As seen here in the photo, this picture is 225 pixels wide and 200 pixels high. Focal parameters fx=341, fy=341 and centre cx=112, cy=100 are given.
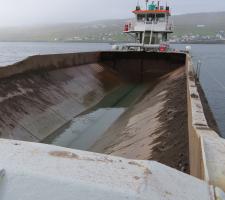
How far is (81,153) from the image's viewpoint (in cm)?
242

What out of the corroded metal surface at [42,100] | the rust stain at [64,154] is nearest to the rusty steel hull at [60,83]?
the corroded metal surface at [42,100]

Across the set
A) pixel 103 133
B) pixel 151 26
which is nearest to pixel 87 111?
pixel 103 133

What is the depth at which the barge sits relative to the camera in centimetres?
200

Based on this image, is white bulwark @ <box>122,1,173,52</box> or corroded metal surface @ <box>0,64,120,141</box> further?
white bulwark @ <box>122,1,173,52</box>

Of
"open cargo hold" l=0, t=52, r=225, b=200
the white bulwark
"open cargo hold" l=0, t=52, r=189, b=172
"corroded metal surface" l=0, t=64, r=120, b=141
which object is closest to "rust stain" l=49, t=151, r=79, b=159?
"open cargo hold" l=0, t=52, r=225, b=200

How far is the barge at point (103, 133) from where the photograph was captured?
2.00 meters

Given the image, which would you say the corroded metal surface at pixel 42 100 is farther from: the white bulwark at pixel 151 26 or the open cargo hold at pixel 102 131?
the white bulwark at pixel 151 26

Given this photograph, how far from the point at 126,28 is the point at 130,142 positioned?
1095 inches

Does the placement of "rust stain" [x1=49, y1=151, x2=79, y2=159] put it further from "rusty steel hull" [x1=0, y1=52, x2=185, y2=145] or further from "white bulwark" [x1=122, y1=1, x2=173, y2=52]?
"white bulwark" [x1=122, y1=1, x2=173, y2=52]

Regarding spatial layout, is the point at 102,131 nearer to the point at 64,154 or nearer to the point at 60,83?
the point at 60,83

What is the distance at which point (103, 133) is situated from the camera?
10.9 m

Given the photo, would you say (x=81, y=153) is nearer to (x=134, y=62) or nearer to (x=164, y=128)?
Answer: (x=164, y=128)

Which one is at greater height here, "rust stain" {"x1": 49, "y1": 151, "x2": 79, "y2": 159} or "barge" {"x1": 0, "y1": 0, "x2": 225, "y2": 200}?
"rust stain" {"x1": 49, "y1": 151, "x2": 79, "y2": 159}

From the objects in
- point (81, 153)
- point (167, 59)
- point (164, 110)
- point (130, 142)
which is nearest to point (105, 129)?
point (164, 110)
